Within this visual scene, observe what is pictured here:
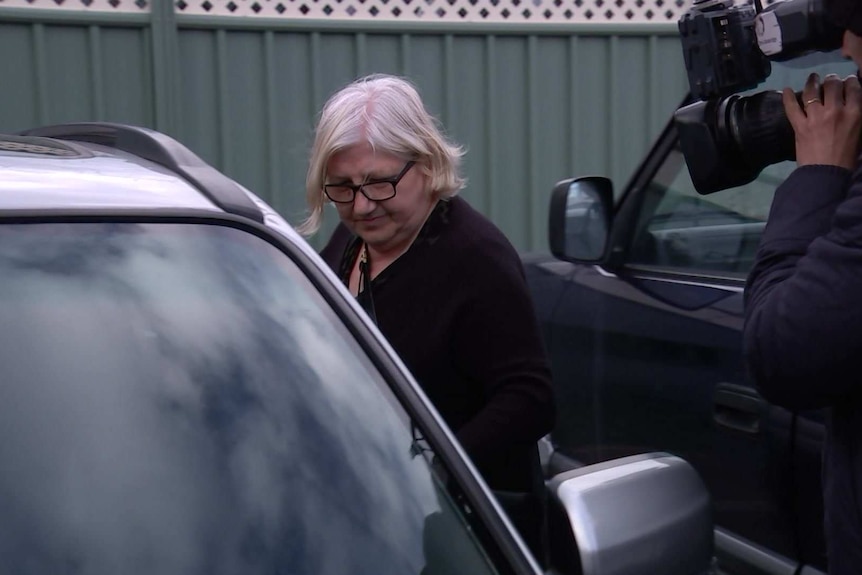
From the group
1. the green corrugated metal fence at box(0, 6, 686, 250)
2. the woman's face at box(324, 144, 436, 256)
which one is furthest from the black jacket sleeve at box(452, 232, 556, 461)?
the green corrugated metal fence at box(0, 6, 686, 250)

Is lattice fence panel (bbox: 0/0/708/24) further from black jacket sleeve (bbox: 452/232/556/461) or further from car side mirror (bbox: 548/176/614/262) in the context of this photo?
black jacket sleeve (bbox: 452/232/556/461)

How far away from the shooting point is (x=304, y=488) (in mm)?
1453

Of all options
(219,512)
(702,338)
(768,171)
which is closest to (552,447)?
(702,338)

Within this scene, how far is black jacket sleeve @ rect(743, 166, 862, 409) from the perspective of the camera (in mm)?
1661

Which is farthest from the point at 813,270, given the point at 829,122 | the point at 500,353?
the point at 500,353

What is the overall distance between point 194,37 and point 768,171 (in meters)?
3.55

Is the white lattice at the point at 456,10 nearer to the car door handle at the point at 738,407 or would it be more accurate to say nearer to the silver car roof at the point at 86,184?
the car door handle at the point at 738,407

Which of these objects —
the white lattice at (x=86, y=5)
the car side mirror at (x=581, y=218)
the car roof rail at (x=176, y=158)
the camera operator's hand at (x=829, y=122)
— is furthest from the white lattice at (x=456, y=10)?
the camera operator's hand at (x=829, y=122)

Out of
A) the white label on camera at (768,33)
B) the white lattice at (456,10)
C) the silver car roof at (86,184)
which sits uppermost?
the white lattice at (456,10)

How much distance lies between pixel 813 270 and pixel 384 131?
96cm

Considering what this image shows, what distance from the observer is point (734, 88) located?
201 cm

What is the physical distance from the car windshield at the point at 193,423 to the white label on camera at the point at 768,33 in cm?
84

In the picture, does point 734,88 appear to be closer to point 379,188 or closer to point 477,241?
point 477,241

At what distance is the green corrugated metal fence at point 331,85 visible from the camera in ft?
18.5
